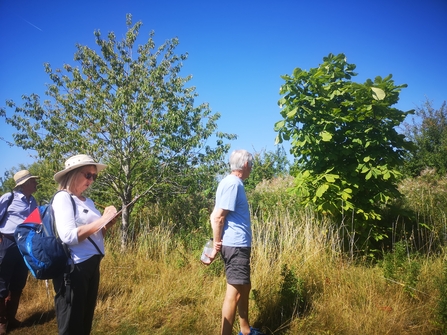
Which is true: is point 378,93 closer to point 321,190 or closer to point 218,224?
point 321,190

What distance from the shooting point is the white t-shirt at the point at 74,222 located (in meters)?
2.05

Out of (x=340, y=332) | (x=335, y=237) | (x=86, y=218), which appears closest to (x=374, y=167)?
(x=335, y=237)

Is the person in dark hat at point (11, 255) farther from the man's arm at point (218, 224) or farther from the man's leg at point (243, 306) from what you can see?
the man's leg at point (243, 306)

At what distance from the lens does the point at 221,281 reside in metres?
4.02

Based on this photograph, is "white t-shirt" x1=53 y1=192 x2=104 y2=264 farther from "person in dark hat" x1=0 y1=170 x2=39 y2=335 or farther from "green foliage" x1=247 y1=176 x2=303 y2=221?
"green foliage" x1=247 y1=176 x2=303 y2=221

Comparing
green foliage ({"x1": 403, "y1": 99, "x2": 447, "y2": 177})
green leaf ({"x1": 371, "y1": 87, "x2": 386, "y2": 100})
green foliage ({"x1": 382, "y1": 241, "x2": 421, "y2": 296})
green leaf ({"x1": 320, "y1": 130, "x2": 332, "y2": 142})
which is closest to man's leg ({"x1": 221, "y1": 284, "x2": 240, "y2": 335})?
green foliage ({"x1": 382, "y1": 241, "x2": 421, "y2": 296})

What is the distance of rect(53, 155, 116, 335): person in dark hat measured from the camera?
2.09 meters

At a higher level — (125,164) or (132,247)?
(125,164)

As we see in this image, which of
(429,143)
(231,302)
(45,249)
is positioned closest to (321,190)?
(231,302)

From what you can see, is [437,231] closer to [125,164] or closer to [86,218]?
[86,218]

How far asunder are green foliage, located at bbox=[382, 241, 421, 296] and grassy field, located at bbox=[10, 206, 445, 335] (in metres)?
0.01

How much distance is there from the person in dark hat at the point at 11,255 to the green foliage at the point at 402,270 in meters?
4.54

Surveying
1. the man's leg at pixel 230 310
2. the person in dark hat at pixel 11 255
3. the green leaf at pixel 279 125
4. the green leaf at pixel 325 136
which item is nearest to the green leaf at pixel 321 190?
the green leaf at pixel 325 136

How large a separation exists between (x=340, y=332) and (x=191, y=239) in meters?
3.17
